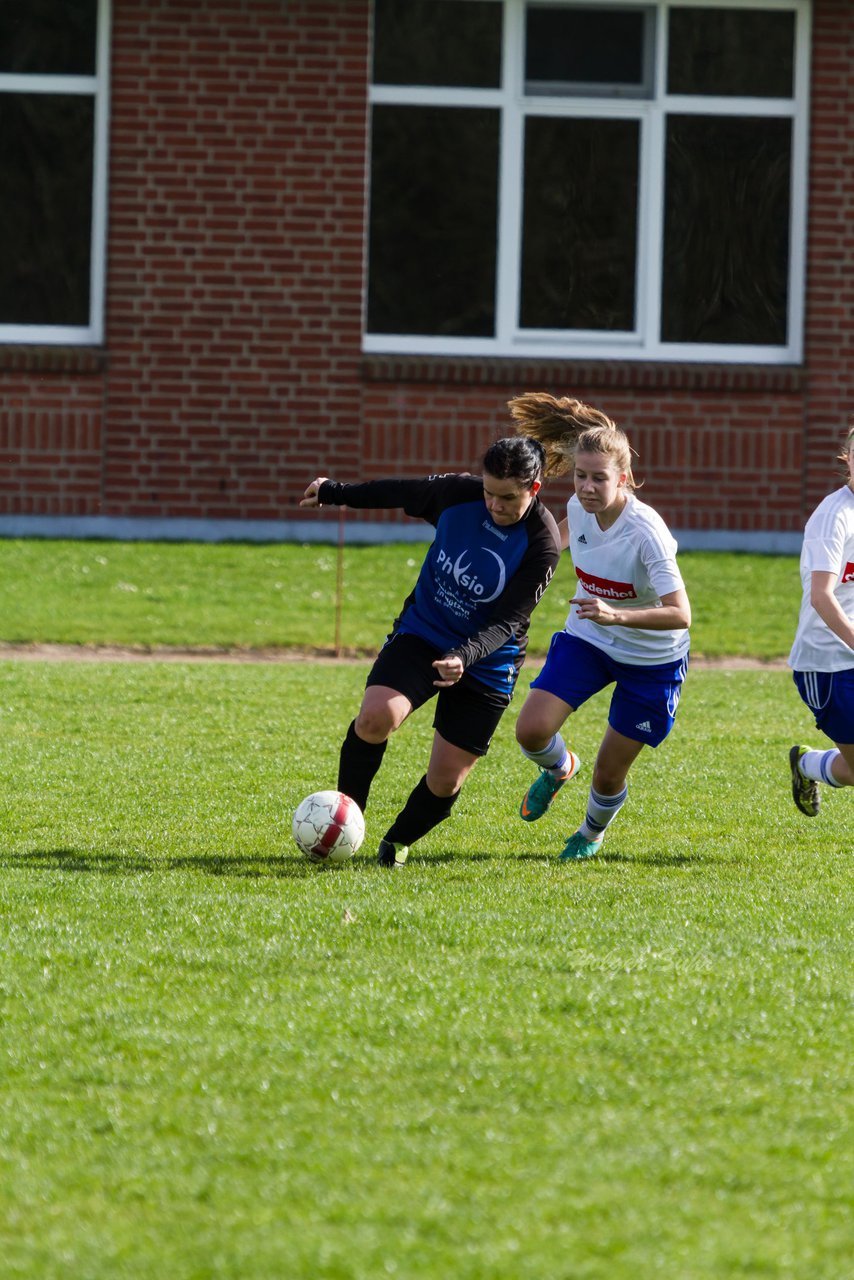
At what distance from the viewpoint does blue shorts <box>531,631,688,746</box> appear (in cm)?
670

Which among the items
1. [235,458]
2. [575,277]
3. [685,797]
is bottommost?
[685,797]

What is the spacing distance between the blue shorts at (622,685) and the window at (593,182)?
32.0 ft

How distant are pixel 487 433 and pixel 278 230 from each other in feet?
8.56

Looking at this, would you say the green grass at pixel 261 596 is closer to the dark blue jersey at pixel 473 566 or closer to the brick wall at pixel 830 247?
the brick wall at pixel 830 247

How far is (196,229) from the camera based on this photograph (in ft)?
52.0

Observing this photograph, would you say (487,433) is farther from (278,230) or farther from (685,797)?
(685,797)

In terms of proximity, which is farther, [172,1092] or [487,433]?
[487,433]

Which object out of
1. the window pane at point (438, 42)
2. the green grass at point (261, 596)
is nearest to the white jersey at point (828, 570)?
the green grass at point (261, 596)

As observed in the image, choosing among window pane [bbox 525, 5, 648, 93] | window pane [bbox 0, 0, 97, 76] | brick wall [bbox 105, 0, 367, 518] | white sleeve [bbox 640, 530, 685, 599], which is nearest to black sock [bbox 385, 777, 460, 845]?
white sleeve [bbox 640, 530, 685, 599]

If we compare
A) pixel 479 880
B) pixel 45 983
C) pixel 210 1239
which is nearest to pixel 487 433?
pixel 479 880

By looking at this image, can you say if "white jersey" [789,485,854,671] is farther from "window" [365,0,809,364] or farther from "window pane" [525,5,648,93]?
"window pane" [525,5,648,93]

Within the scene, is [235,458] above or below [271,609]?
above

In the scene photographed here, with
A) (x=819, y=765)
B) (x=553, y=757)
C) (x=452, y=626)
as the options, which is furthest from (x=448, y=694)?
(x=819, y=765)

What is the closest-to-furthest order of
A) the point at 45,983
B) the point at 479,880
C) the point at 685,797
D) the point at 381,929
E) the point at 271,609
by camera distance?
the point at 45,983, the point at 381,929, the point at 479,880, the point at 685,797, the point at 271,609
